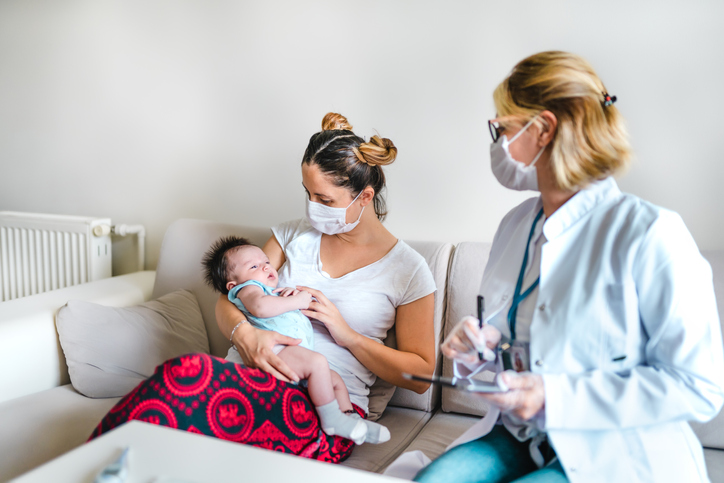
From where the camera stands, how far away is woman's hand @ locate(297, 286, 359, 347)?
5.11 ft

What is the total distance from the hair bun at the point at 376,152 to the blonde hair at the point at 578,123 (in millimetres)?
667

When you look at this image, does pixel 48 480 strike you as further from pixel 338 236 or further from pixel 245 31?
pixel 245 31

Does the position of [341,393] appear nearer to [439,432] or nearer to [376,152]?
[439,432]

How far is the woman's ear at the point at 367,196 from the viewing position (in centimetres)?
169

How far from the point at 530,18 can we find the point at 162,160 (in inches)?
69.3

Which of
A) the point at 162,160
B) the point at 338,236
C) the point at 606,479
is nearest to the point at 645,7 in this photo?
the point at 338,236

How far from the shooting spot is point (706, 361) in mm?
899

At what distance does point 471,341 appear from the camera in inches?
43.3

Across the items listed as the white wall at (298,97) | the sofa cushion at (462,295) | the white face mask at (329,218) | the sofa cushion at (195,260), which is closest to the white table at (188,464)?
the white face mask at (329,218)

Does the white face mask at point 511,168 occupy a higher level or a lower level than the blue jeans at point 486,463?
higher

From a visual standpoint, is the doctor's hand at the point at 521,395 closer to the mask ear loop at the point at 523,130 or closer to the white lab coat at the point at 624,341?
the white lab coat at the point at 624,341

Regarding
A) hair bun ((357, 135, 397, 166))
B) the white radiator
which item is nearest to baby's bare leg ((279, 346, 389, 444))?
hair bun ((357, 135, 397, 166))

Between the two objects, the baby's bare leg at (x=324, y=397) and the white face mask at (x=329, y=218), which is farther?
the white face mask at (x=329, y=218)

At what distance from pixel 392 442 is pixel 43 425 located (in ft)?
3.31
